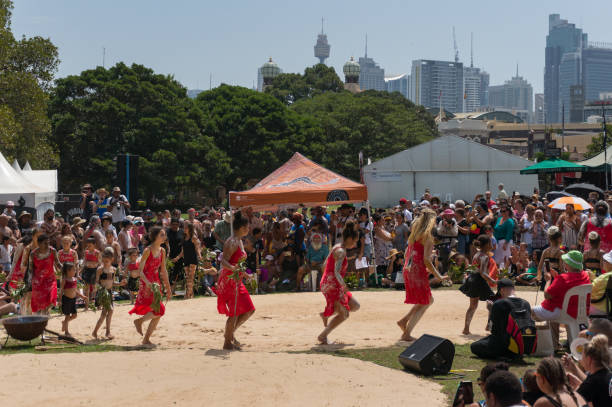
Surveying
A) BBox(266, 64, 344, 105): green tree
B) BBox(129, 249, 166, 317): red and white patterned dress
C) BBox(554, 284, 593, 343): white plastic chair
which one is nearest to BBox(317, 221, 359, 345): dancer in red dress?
BBox(129, 249, 166, 317): red and white patterned dress

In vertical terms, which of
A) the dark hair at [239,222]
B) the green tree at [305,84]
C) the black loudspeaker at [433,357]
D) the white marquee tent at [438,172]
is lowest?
the black loudspeaker at [433,357]

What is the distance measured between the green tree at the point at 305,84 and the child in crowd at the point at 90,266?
75.1 m

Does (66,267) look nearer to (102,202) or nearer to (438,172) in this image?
(102,202)

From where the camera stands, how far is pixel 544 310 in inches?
368

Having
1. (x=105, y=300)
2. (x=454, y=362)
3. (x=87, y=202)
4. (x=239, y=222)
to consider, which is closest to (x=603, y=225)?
(x=454, y=362)

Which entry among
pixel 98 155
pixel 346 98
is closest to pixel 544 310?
pixel 98 155

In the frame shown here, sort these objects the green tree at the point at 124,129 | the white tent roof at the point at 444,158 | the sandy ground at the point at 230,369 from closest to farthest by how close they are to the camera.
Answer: the sandy ground at the point at 230,369, the white tent roof at the point at 444,158, the green tree at the point at 124,129

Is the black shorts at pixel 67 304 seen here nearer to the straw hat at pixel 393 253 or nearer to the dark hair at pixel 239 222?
the dark hair at pixel 239 222

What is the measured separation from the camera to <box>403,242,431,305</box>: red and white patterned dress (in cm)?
1036

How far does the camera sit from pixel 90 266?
534 inches

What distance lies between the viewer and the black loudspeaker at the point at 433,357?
8547 millimetres

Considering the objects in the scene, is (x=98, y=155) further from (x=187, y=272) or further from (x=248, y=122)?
(x=187, y=272)

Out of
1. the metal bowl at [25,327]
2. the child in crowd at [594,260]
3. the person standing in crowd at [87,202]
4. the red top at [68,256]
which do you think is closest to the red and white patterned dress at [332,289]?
the metal bowl at [25,327]

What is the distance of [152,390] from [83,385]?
0.91 m
